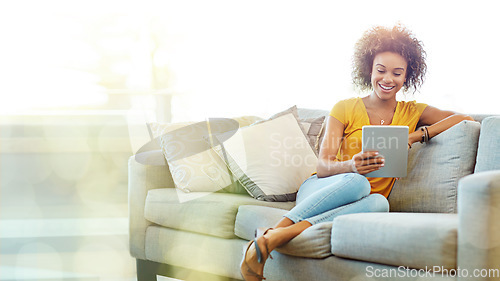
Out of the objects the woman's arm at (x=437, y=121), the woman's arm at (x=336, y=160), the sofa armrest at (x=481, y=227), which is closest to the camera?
the sofa armrest at (x=481, y=227)

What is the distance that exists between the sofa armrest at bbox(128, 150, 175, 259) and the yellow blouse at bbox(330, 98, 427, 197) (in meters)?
0.87

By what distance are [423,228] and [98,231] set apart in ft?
8.48

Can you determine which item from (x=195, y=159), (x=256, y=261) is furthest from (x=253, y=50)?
(x=256, y=261)

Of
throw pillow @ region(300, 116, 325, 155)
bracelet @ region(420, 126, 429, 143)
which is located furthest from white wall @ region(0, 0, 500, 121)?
bracelet @ region(420, 126, 429, 143)

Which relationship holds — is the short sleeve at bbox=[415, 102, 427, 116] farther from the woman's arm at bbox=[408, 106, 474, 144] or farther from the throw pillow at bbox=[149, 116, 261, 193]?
the throw pillow at bbox=[149, 116, 261, 193]

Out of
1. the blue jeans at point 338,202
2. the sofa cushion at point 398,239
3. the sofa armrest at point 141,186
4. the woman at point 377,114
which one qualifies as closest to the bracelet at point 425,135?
the woman at point 377,114

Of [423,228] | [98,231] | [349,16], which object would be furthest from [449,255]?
[98,231]

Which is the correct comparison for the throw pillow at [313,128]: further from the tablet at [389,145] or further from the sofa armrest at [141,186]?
the sofa armrest at [141,186]

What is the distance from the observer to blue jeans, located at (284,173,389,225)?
1729 millimetres

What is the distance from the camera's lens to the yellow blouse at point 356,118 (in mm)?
2047

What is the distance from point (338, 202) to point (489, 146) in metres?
0.59

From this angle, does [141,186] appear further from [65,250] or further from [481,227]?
[481,227]

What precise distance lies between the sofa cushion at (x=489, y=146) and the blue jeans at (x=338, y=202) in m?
0.39

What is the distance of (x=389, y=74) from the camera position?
2.04m
